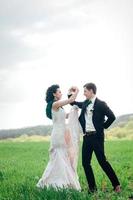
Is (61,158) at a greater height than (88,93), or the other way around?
(88,93)

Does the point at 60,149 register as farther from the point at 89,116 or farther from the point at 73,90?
the point at 73,90

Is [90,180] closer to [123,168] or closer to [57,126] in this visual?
[57,126]

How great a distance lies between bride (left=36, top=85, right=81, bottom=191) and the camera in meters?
10.4

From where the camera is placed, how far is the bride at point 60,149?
409 inches

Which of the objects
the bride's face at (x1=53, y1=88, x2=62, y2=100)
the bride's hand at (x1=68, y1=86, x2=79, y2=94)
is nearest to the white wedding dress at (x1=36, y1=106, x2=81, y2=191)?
the bride's face at (x1=53, y1=88, x2=62, y2=100)

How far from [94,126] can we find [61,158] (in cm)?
96

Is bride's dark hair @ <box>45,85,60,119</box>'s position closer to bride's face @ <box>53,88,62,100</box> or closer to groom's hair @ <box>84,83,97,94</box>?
bride's face @ <box>53,88,62,100</box>

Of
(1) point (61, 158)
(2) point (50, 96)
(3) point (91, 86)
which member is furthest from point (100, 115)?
(1) point (61, 158)

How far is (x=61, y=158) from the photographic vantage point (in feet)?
34.7

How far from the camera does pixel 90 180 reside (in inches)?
418

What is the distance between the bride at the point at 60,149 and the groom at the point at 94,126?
0.29 meters

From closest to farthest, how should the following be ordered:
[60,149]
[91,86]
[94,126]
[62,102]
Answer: [62,102] < [94,126] < [91,86] < [60,149]

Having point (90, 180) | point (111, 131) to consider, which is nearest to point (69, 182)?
point (90, 180)

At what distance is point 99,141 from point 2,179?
150 inches
